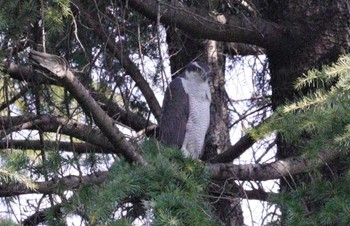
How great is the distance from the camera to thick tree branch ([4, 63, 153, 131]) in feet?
19.2

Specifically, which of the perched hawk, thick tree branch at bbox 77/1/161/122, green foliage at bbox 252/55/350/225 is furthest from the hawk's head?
green foliage at bbox 252/55/350/225

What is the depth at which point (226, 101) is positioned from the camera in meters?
7.46

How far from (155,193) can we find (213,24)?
1.73m

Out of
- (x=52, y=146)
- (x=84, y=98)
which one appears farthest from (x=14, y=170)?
(x=52, y=146)

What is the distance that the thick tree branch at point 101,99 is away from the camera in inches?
230

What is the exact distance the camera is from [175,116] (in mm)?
6855

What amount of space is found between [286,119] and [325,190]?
15.5 inches

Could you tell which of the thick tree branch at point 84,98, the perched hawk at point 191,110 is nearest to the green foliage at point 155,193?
the thick tree branch at point 84,98

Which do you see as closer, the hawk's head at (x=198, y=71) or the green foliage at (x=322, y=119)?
the green foliage at (x=322, y=119)

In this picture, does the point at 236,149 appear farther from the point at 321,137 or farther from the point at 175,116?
the point at 175,116

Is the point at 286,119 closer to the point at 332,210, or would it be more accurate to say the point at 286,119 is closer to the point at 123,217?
the point at 332,210

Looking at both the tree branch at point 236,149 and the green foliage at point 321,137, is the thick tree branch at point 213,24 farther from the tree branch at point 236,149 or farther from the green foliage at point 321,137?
the green foliage at point 321,137

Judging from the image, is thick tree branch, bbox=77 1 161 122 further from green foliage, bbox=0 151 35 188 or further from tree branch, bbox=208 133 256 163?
green foliage, bbox=0 151 35 188

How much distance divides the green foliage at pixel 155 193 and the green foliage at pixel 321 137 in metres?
0.44
